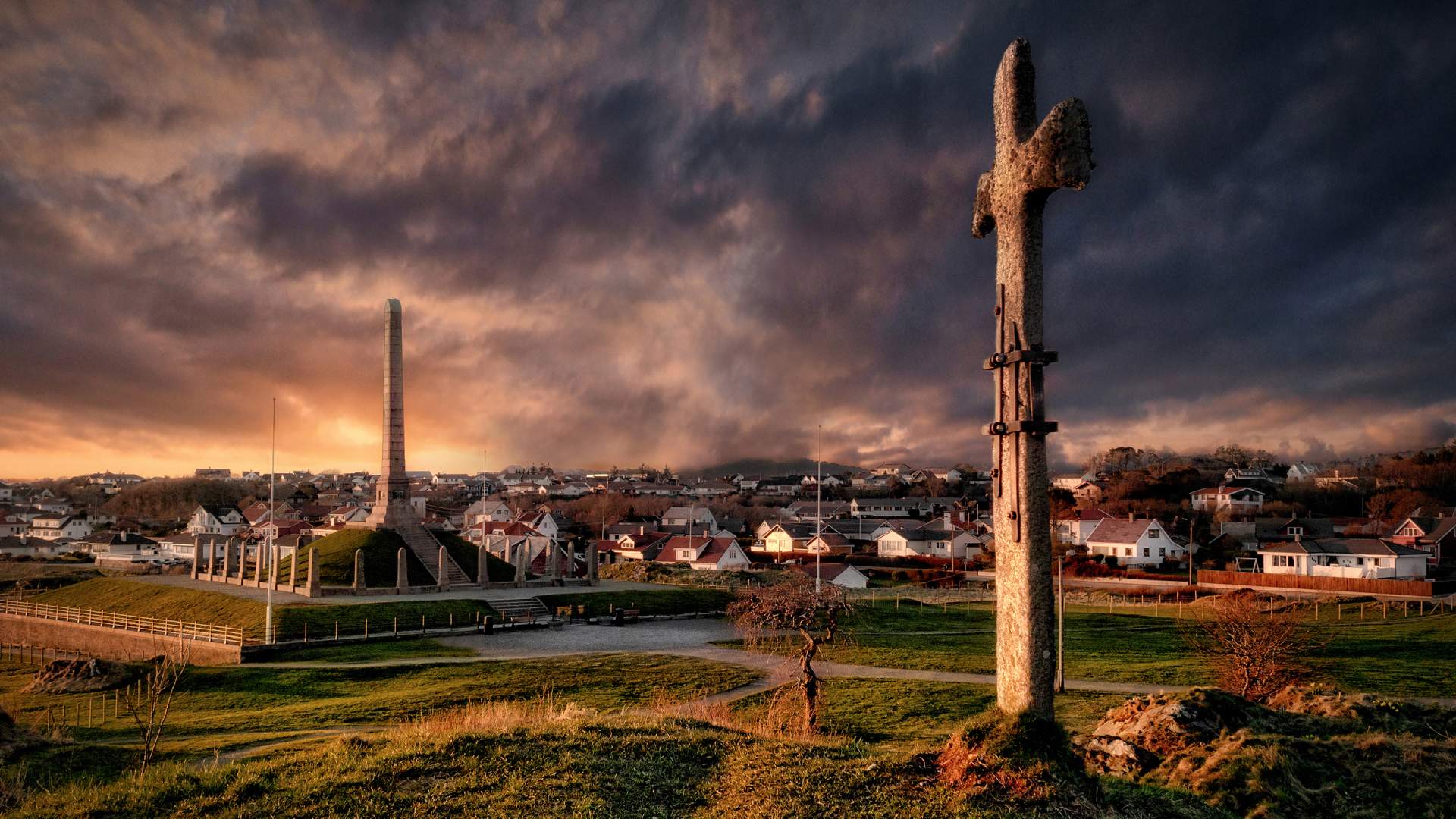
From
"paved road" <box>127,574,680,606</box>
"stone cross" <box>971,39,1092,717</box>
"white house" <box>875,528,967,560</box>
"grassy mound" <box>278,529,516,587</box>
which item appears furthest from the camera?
"white house" <box>875,528,967,560</box>

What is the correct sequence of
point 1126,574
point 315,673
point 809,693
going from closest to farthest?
point 809,693 → point 315,673 → point 1126,574

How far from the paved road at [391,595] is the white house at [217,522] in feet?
240

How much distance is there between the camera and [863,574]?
7462cm

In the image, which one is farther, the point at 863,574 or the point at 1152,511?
the point at 1152,511

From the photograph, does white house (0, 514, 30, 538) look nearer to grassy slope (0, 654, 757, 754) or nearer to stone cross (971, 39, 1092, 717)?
grassy slope (0, 654, 757, 754)

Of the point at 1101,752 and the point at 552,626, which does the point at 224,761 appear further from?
the point at 552,626

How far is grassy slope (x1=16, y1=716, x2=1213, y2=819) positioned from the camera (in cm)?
961

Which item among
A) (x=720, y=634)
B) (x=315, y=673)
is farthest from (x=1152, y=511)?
(x=315, y=673)

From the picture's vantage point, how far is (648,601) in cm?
5069

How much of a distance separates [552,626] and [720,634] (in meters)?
9.12

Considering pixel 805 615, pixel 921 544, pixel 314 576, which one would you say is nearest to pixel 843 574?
pixel 921 544

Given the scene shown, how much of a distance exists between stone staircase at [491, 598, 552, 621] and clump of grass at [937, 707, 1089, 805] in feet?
122

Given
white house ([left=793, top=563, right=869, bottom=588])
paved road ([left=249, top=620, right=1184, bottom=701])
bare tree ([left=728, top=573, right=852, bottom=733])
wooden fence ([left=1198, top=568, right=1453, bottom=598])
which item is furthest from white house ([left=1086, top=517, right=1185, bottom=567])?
bare tree ([left=728, top=573, right=852, bottom=733])

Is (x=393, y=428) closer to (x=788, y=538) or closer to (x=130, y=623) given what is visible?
(x=130, y=623)
